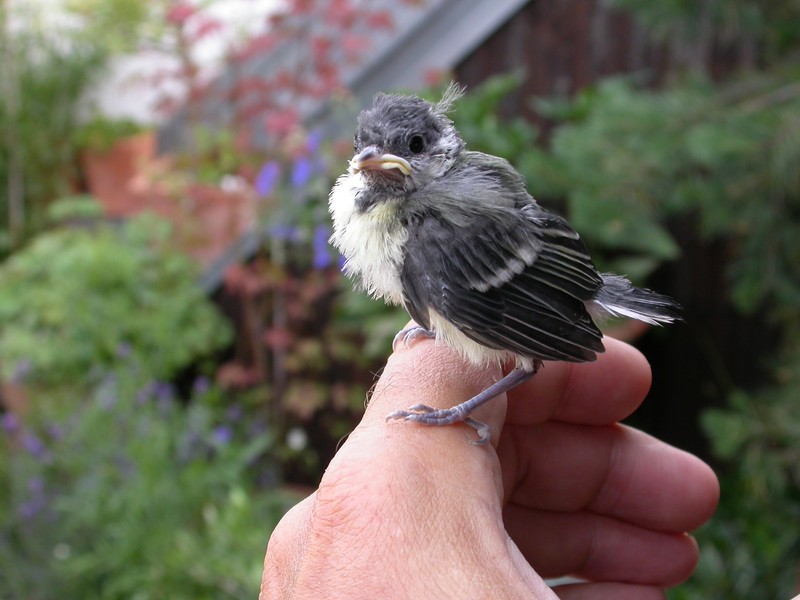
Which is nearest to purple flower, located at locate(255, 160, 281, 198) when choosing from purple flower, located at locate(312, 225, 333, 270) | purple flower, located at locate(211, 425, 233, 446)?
purple flower, located at locate(312, 225, 333, 270)

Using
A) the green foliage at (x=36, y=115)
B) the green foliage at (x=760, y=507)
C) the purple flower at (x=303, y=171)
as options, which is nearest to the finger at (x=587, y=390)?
the green foliage at (x=760, y=507)

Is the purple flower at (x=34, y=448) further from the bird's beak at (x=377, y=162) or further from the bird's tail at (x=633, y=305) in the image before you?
the bird's tail at (x=633, y=305)

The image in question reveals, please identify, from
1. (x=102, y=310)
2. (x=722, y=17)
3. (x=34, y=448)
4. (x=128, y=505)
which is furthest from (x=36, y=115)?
(x=722, y=17)

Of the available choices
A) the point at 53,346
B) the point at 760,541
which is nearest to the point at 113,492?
the point at 53,346

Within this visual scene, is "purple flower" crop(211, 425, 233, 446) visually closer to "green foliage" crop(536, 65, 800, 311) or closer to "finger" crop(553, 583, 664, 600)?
"green foliage" crop(536, 65, 800, 311)

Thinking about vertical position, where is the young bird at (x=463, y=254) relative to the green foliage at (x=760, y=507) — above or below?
above

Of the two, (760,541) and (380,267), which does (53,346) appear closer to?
(380,267)
